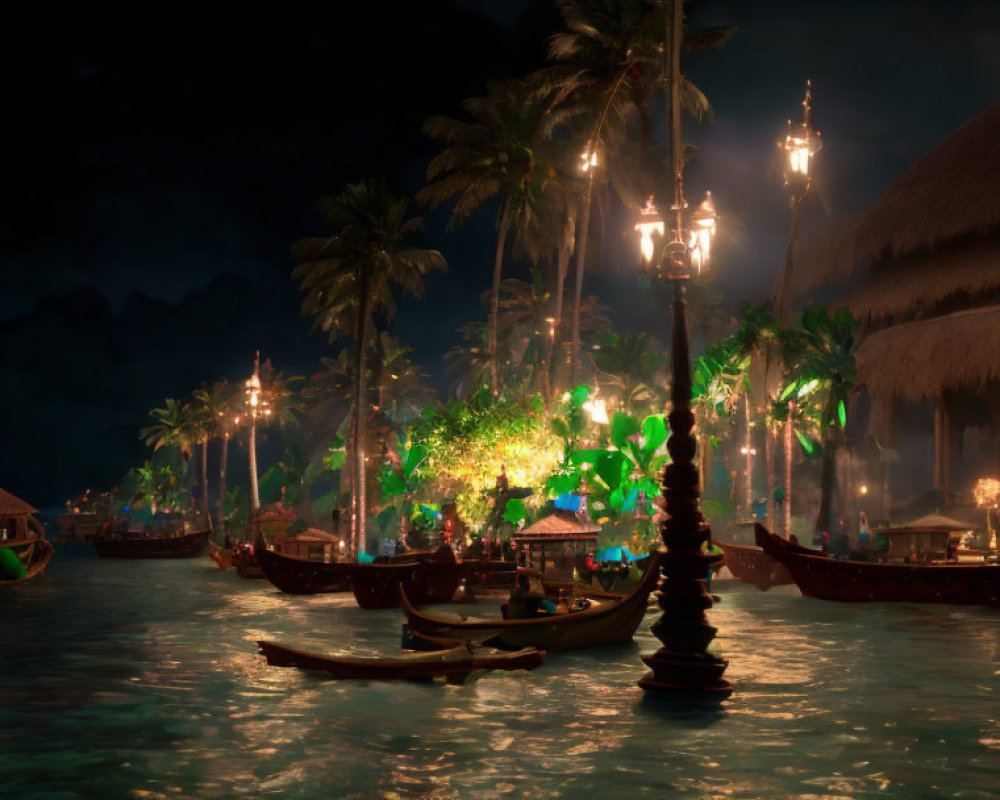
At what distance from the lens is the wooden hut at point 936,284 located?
3350cm

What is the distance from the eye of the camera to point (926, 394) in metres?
34.6

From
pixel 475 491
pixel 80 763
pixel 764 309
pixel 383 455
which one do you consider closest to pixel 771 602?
pixel 764 309

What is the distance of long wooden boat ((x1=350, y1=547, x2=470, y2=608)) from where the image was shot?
28.4 meters

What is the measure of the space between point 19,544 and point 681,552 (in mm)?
39403

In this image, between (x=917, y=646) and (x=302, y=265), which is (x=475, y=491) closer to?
(x=302, y=265)

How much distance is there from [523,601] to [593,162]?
65.9 feet

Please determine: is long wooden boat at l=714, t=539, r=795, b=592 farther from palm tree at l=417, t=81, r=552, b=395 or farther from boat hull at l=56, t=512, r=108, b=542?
boat hull at l=56, t=512, r=108, b=542

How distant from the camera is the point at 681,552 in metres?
12.6

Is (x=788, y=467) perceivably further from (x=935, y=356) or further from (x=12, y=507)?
(x=12, y=507)

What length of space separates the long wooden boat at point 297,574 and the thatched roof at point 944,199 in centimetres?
2383

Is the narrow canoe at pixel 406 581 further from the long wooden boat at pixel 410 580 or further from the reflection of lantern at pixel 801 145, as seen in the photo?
the reflection of lantern at pixel 801 145

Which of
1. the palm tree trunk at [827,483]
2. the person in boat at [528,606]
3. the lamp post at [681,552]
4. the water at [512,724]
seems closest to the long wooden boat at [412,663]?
the water at [512,724]

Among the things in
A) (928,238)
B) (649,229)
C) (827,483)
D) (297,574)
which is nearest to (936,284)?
(928,238)

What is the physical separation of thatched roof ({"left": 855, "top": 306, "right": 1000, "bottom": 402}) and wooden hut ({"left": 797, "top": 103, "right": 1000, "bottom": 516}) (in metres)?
0.04
